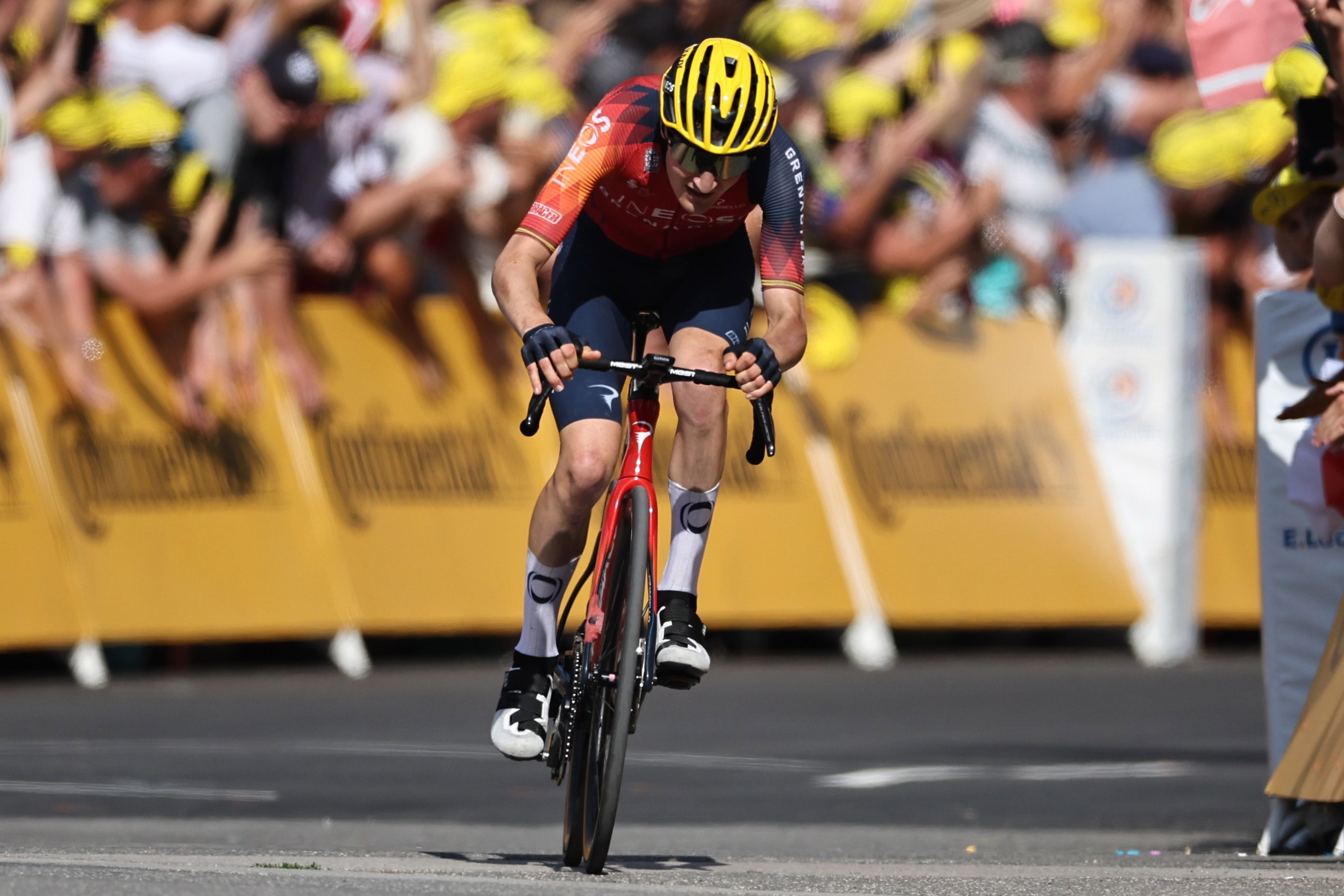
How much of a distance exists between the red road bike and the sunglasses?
0.49m

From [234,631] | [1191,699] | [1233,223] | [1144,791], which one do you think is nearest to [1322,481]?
[1144,791]

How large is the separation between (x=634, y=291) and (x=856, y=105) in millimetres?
8374

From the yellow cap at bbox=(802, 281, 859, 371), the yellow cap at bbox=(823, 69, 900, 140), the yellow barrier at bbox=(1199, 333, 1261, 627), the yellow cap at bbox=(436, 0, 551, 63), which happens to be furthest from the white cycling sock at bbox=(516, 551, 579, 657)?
the yellow barrier at bbox=(1199, 333, 1261, 627)

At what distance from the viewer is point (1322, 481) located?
23.5 feet

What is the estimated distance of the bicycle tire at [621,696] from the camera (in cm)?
608

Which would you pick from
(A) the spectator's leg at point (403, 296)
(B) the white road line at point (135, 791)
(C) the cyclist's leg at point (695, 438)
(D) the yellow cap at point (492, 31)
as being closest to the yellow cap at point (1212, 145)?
(D) the yellow cap at point (492, 31)

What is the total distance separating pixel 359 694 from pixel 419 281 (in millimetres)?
2853

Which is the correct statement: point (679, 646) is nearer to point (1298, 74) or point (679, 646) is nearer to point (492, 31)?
point (1298, 74)

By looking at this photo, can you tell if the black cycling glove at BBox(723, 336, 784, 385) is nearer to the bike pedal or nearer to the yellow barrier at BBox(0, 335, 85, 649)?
the bike pedal

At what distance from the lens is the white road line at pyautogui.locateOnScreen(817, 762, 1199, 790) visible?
963 cm

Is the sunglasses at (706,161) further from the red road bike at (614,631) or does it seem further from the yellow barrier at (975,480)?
→ the yellow barrier at (975,480)

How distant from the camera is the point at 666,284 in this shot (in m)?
6.71

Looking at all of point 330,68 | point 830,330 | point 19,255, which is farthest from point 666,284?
point 830,330

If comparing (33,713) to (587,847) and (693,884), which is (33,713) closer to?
(587,847)
